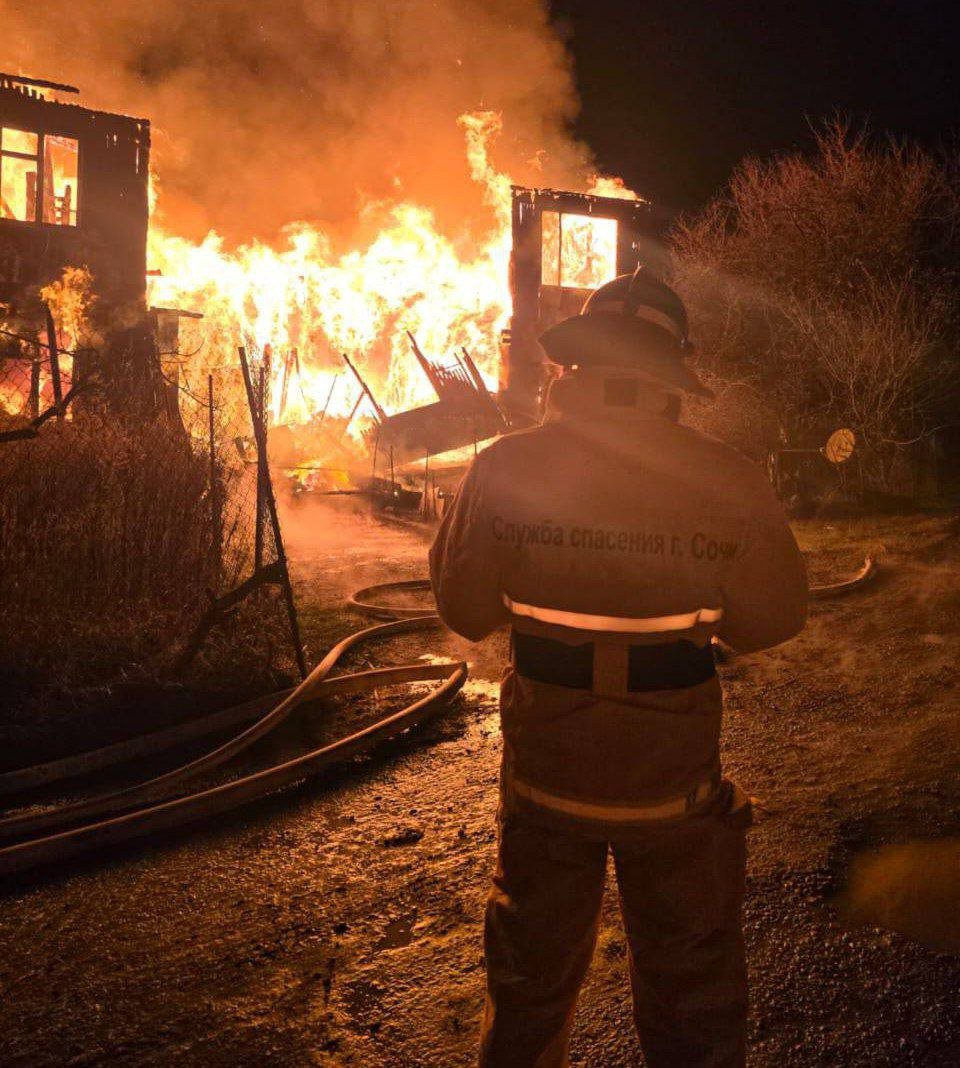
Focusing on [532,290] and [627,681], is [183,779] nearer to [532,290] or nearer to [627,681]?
[627,681]

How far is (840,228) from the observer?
20375mm

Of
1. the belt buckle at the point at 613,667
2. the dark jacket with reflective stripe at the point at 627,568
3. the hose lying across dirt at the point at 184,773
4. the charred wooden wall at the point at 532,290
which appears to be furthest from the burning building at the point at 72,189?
the belt buckle at the point at 613,667

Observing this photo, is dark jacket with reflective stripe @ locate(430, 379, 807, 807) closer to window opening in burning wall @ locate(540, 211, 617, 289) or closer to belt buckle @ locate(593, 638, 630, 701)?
belt buckle @ locate(593, 638, 630, 701)

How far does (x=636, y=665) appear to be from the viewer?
1767mm

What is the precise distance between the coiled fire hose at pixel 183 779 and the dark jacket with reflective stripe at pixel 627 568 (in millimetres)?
2490

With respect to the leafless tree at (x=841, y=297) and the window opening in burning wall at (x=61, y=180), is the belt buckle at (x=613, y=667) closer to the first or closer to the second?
the leafless tree at (x=841, y=297)

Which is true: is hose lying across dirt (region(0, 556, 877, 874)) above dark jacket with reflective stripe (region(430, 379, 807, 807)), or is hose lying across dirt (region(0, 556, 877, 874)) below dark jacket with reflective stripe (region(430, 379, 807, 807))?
below

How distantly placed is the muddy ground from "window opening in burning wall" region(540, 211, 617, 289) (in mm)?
21964

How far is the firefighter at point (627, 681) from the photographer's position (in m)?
1.76

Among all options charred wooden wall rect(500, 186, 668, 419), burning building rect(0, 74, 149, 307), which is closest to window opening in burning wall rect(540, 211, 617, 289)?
charred wooden wall rect(500, 186, 668, 419)

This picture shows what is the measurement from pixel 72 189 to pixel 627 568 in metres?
22.4

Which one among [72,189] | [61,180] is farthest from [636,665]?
[61,180]

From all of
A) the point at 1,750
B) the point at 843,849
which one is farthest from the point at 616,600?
the point at 1,750

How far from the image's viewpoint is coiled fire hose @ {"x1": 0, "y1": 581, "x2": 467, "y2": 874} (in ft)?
11.5
